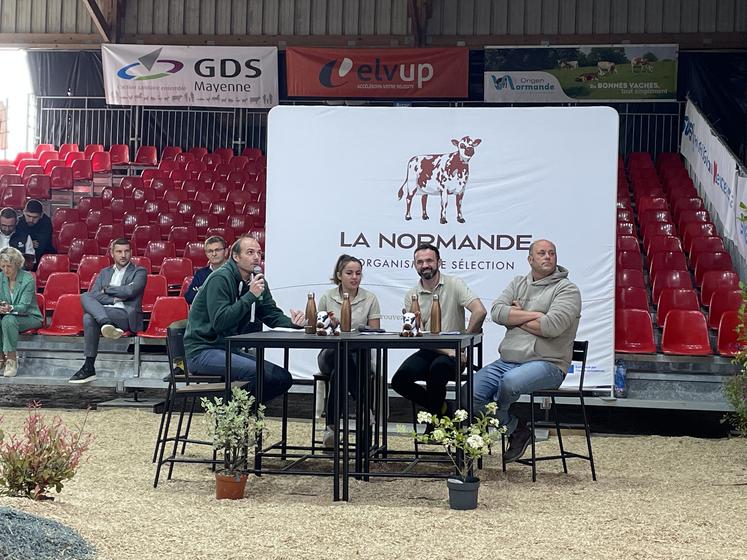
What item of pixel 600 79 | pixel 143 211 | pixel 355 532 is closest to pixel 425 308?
pixel 355 532

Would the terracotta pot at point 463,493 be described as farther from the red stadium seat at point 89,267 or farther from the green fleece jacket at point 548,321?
the red stadium seat at point 89,267

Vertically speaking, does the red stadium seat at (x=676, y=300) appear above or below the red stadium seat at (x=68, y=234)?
below

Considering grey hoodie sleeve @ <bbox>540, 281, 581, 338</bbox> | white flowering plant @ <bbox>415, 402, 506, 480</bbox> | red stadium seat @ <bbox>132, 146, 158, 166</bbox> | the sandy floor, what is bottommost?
the sandy floor

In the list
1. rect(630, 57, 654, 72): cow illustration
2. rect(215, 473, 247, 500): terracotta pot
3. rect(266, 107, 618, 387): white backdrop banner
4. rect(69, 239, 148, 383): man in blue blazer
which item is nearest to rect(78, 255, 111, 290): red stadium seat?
rect(69, 239, 148, 383): man in blue blazer

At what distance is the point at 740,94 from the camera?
1589cm

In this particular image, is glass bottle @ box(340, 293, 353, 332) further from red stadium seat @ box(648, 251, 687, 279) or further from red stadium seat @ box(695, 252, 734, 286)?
red stadium seat @ box(695, 252, 734, 286)

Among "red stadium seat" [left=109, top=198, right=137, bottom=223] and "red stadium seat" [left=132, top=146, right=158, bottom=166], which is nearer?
"red stadium seat" [left=109, top=198, right=137, bottom=223]

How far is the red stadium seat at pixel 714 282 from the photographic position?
9945 mm

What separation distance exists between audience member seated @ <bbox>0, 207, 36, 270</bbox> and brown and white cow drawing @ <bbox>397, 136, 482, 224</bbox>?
5.34 metres

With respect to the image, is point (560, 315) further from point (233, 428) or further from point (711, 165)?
point (711, 165)

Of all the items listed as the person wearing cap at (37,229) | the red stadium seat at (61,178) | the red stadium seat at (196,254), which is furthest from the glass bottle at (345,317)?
the red stadium seat at (61,178)

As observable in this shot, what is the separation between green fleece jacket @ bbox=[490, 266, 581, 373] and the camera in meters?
6.09

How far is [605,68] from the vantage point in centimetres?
1508

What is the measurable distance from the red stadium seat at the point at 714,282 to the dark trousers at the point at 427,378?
426 centimetres
